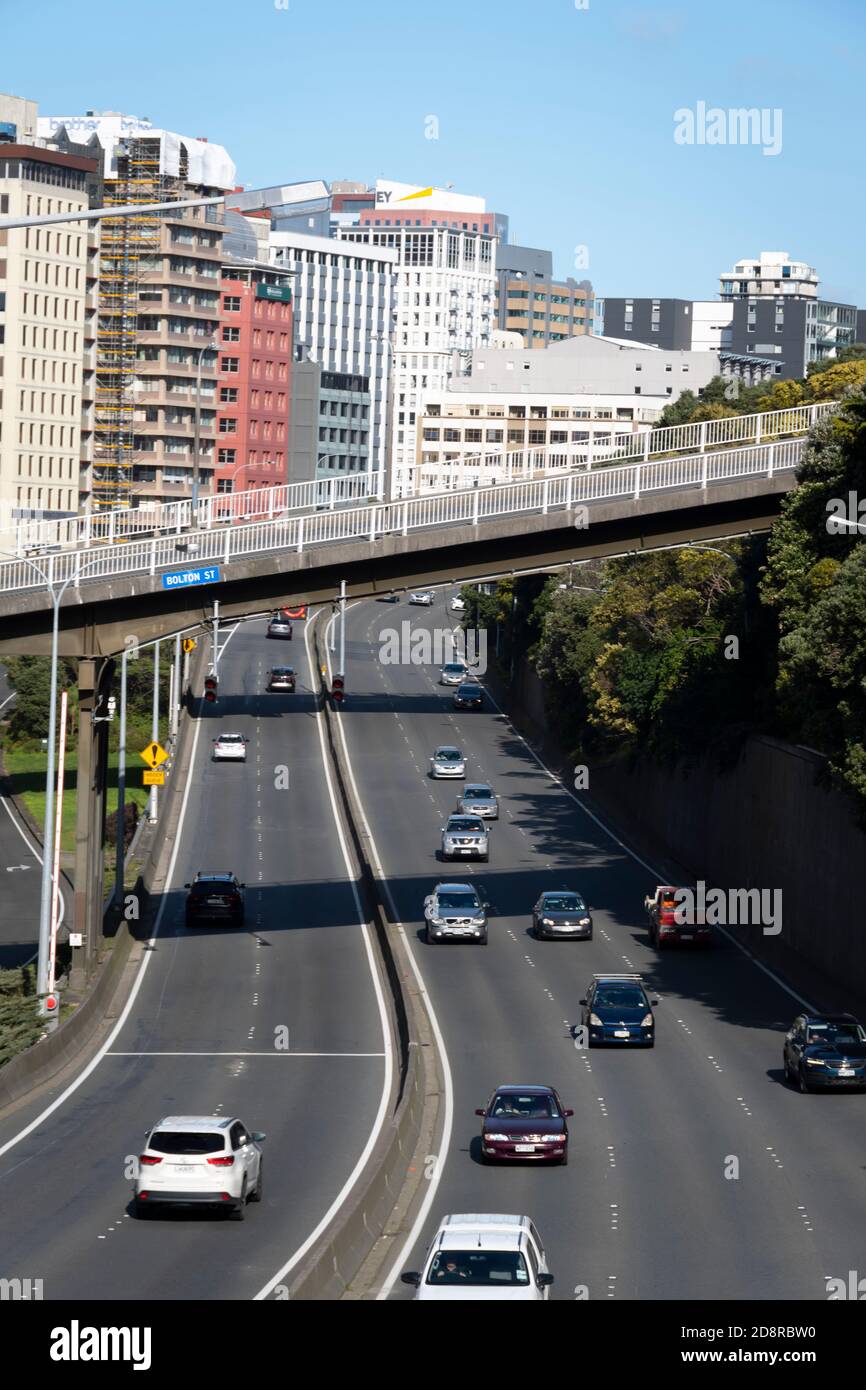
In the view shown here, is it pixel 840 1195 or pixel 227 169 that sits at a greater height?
pixel 227 169

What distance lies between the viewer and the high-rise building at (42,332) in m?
146

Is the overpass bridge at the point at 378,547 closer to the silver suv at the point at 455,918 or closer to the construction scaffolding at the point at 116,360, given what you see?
the silver suv at the point at 455,918

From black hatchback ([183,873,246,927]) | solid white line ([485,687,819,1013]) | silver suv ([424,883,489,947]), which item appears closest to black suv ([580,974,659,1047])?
solid white line ([485,687,819,1013])

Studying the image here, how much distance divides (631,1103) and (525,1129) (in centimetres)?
583

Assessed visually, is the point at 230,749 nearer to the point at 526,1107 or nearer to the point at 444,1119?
the point at 444,1119

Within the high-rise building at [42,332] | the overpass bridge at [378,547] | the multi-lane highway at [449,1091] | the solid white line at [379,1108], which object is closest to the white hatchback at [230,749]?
the solid white line at [379,1108]

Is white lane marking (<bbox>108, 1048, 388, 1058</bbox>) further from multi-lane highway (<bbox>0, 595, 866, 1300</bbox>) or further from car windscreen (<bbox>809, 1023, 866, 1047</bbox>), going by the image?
car windscreen (<bbox>809, 1023, 866, 1047</bbox>)

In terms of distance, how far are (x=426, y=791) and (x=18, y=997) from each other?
4035 cm
